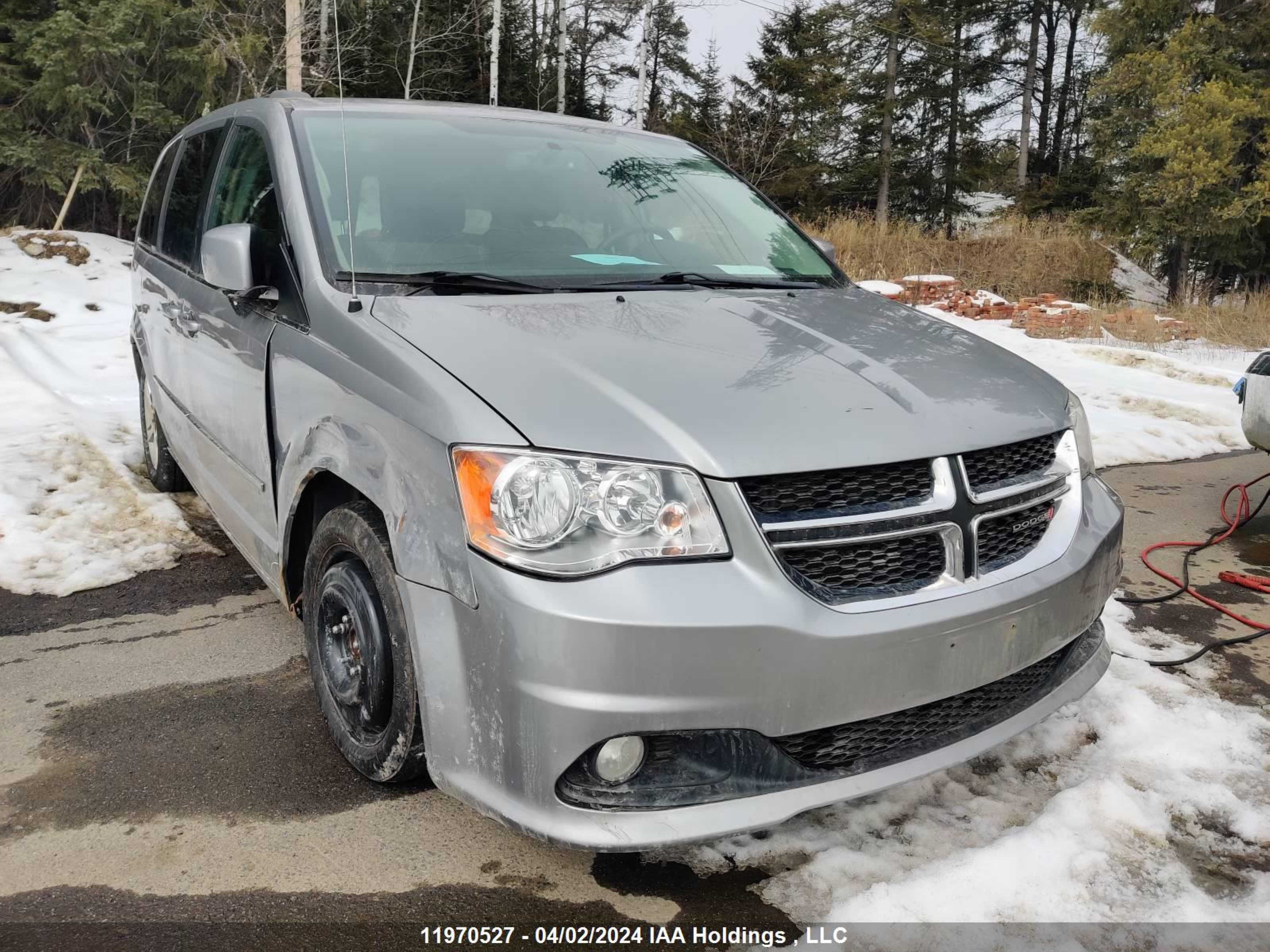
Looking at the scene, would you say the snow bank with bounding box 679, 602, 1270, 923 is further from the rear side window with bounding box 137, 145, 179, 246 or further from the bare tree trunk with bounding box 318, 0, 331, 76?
the bare tree trunk with bounding box 318, 0, 331, 76

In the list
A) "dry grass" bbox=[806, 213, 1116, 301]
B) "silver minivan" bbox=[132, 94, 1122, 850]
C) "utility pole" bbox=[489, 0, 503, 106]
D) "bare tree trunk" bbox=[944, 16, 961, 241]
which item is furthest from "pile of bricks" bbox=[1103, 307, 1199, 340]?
"bare tree trunk" bbox=[944, 16, 961, 241]

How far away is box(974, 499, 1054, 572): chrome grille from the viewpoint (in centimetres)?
204

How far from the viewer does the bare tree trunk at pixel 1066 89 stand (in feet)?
114

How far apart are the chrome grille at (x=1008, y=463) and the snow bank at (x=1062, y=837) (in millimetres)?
797

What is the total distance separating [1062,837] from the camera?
2127mm

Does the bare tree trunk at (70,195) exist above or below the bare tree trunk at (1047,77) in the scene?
below

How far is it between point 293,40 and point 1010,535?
52.7ft

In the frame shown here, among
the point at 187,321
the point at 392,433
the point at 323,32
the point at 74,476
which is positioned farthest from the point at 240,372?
the point at 323,32

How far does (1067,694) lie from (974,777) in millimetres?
326

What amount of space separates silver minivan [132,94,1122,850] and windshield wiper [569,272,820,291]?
0.02 m

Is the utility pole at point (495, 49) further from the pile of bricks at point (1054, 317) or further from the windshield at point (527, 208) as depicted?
the windshield at point (527, 208)

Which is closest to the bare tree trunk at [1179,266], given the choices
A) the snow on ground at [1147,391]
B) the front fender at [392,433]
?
the snow on ground at [1147,391]

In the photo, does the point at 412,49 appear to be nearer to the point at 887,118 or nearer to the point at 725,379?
the point at 887,118

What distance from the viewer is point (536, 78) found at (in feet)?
98.5
